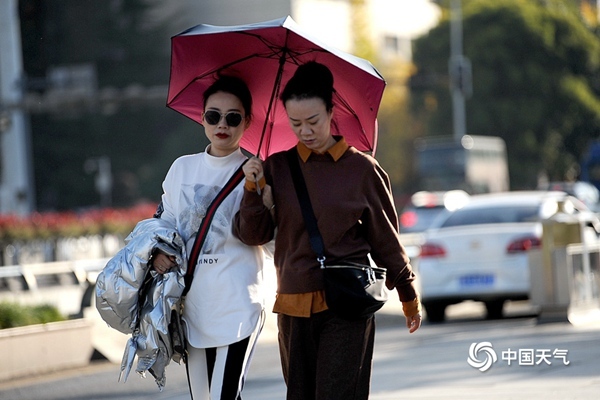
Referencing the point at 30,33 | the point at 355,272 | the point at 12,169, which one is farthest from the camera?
the point at 30,33

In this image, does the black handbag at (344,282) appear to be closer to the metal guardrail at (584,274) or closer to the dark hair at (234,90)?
the dark hair at (234,90)

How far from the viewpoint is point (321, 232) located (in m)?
4.96

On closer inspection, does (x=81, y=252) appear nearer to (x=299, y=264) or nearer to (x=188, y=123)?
(x=299, y=264)

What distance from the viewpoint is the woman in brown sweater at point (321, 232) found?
16.3 ft

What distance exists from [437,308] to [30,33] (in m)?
54.8

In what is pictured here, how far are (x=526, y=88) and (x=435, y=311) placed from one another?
1862 inches

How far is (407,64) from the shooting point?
213ft

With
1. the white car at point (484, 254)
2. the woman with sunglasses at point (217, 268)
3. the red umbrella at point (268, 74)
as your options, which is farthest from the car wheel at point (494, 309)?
the woman with sunglasses at point (217, 268)

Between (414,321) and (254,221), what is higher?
(254,221)

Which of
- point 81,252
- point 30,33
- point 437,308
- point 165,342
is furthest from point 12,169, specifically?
point 165,342

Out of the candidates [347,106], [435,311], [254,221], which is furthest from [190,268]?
[435,311]

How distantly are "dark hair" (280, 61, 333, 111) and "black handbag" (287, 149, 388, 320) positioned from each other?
0.33 m

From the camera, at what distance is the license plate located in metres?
15.1

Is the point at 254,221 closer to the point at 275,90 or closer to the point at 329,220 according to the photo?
the point at 329,220
